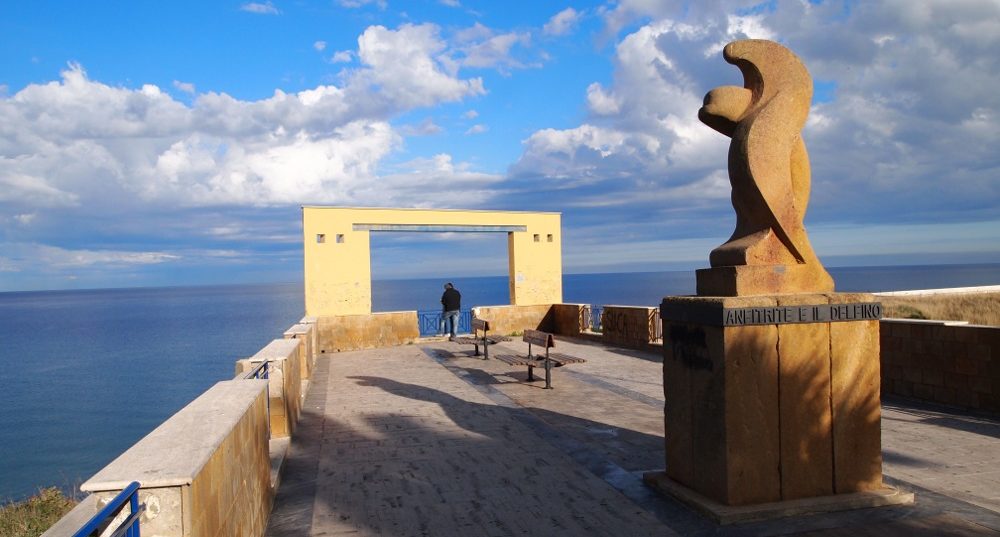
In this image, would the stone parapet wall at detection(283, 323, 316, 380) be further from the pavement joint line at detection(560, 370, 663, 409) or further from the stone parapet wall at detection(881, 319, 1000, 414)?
the stone parapet wall at detection(881, 319, 1000, 414)

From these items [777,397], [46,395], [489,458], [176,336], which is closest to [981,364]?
[777,397]

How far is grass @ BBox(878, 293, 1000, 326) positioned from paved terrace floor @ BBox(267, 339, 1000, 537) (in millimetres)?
8942

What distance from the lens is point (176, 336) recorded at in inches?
2928

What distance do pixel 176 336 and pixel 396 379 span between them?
71.7 m

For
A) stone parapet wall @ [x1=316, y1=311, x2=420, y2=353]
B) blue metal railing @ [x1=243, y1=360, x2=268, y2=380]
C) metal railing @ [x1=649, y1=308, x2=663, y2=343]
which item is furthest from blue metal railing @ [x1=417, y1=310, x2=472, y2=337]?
blue metal railing @ [x1=243, y1=360, x2=268, y2=380]

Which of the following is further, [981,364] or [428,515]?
[981,364]

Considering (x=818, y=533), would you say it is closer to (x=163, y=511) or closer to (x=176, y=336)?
(x=163, y=511)

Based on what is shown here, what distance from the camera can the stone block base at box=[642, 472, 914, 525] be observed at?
4771 millimetres

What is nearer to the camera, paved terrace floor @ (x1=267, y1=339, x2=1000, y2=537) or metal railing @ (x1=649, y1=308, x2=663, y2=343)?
paved terrace floor @ (x1=267, y1=339, x2=1000, y2=537)

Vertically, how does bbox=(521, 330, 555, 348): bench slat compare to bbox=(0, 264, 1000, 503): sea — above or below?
above

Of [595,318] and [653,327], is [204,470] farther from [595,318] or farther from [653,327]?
[595,318]

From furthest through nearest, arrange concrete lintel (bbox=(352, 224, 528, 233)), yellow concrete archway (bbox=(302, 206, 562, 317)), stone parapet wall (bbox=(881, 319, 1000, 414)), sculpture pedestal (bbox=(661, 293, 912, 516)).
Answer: concrete lintel (bbox=(352, 224, 528, 233))
yellow concrete archway (bbox=(302, 206, 562, 317))
stone parapet wall (bbox=(881, 319, 1000, 414))
sculpture pedestal (bbox=(661, 293, 912, 516))

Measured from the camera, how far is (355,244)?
17922 mm

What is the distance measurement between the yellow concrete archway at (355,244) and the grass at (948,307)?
9670mm
